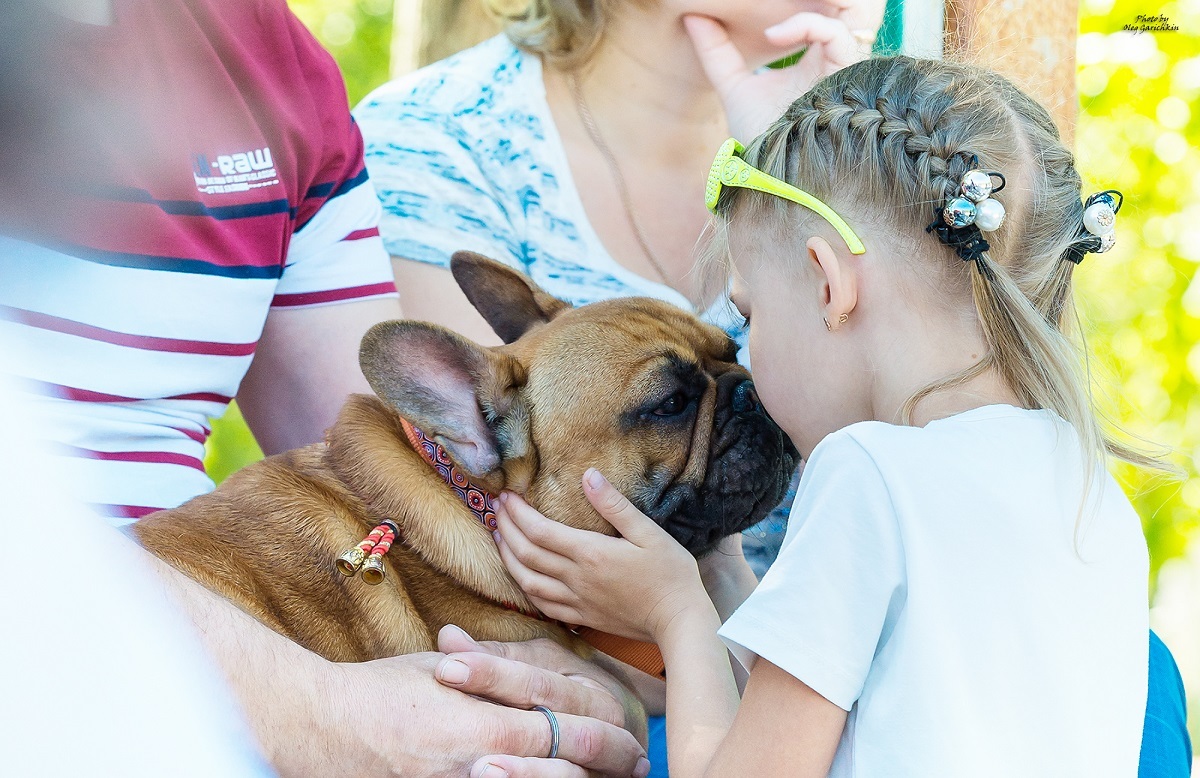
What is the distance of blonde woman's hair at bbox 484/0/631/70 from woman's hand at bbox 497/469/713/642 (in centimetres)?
148

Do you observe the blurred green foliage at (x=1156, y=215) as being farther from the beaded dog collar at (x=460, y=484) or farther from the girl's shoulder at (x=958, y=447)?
the beaded dog collar at (x=460, y=484)

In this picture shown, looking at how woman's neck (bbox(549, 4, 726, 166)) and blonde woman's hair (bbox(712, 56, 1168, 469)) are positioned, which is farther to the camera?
woman's neck (bbox(549, 4, 726, 166))

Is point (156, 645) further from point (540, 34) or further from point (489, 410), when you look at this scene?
point (540, 34)

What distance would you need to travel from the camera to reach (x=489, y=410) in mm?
1855

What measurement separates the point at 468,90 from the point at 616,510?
1438mm

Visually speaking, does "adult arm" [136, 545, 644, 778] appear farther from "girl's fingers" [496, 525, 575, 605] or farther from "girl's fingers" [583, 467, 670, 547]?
"girl's fingers" [583, 467, 670, 547]

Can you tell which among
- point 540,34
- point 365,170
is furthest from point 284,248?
point 540,34

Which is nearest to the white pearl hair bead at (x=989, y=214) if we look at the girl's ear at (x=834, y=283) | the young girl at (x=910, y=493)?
the young girl at (x=910, y=493)

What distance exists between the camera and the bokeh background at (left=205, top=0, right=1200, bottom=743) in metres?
3.87

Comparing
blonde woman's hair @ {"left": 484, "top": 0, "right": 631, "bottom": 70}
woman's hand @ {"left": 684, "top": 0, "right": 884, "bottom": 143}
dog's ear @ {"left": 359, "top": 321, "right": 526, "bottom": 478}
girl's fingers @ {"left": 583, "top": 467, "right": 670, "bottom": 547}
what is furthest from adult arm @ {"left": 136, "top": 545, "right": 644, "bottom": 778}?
blonde woman's hair @ {"left": 484, "top": 0, "right": 631, "bottom": 70}

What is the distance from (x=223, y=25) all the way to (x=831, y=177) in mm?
1270

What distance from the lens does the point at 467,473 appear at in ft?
6.05

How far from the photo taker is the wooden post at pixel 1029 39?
7.09 feet

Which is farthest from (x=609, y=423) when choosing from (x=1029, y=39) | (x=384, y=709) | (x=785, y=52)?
(x=785, y=52)
